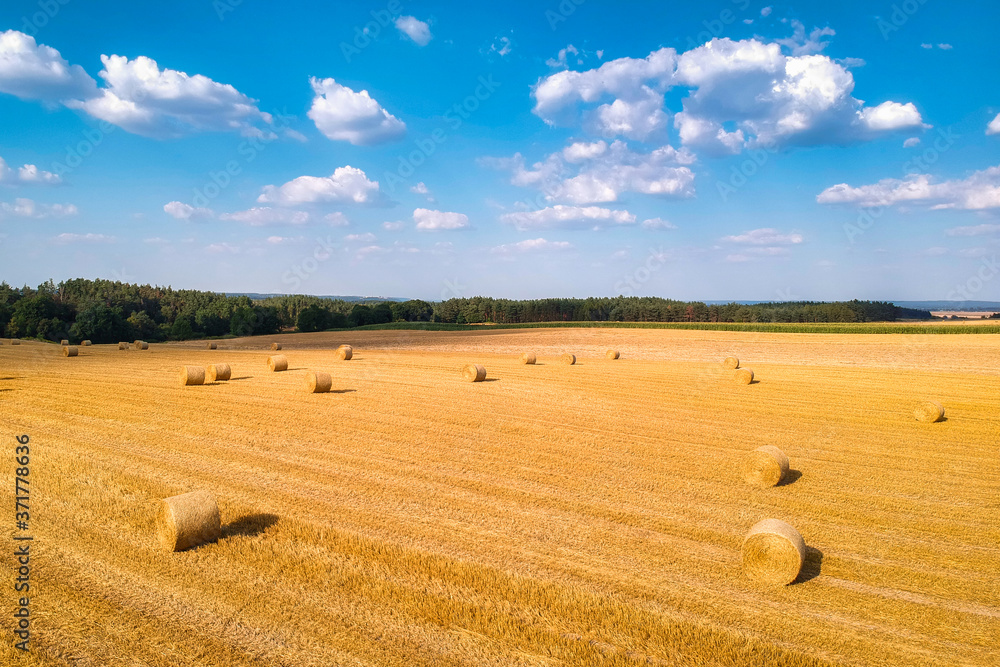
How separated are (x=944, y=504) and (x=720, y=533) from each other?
4506mm

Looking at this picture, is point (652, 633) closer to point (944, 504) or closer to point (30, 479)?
point (944, 504)

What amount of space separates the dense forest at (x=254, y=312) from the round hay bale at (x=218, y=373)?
48.9 metres

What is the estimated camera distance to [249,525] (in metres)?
7.69

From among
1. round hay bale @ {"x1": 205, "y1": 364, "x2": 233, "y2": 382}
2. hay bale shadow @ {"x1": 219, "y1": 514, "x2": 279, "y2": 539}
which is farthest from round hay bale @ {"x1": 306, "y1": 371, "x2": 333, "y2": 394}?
hay bale shadow @ {"x1": 219, "y1": 514, "x2": 279, "y2": 539}

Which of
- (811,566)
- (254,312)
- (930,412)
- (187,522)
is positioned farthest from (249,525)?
(254,312)

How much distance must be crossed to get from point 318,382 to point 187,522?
37.8 ft

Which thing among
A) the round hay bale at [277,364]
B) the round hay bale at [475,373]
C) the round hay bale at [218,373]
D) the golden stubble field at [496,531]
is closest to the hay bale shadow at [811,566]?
the golden stubble field at [496,531]

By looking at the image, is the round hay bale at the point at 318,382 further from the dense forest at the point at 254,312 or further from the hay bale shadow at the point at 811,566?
the dense forest at the point at 254,312

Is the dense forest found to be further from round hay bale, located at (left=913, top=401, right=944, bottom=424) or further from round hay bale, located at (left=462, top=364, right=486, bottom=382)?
round hay bale, located at (left=913, top=401, right=944, bottom=424)

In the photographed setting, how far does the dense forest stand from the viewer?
60.1 meters

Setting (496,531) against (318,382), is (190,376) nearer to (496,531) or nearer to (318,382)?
(318,382)

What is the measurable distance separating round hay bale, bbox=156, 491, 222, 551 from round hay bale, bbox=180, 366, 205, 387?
13627 millimetres

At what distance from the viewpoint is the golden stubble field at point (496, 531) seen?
5.17m

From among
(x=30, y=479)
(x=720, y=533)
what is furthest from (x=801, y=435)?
(x=30, y=479)
